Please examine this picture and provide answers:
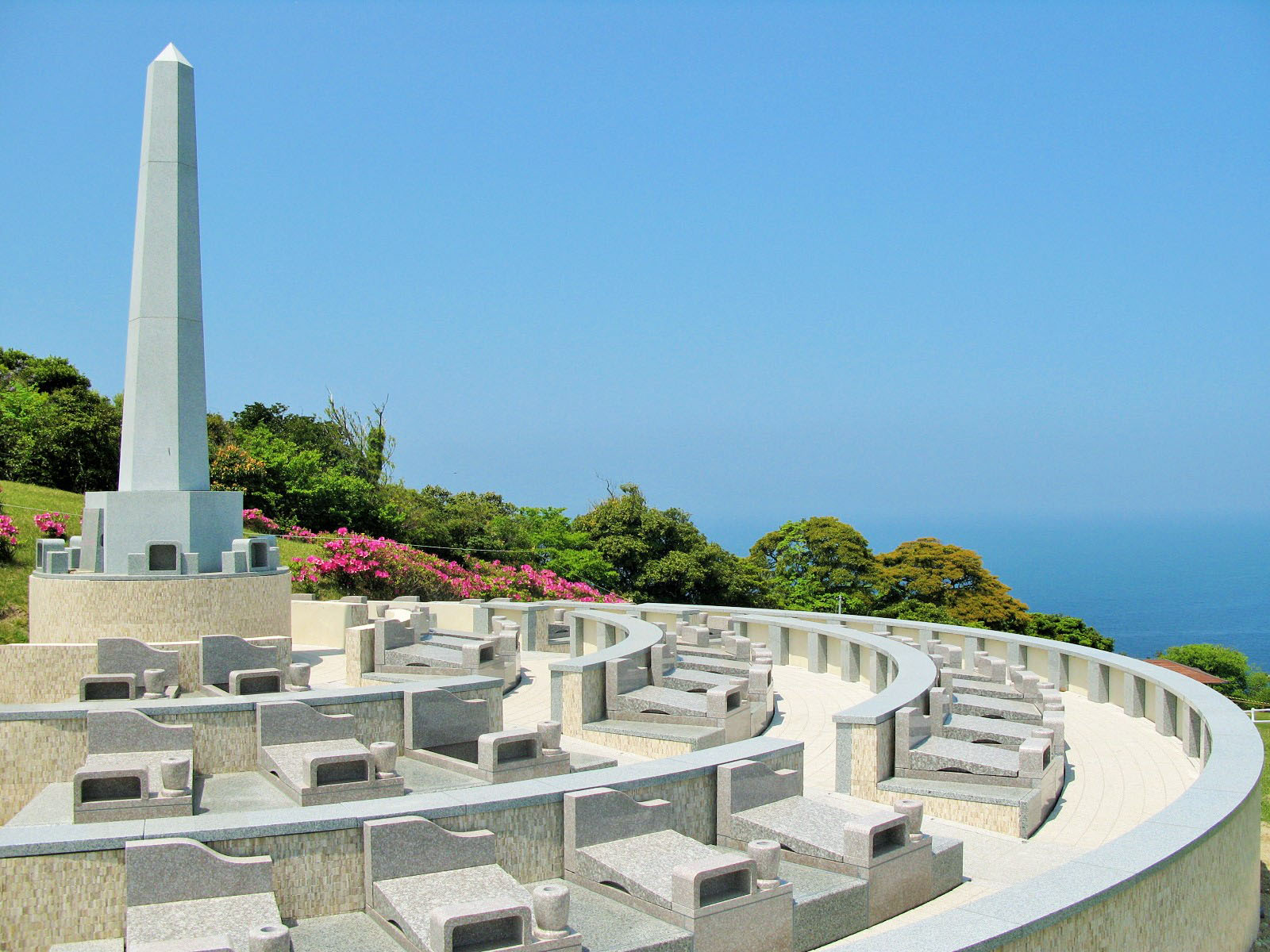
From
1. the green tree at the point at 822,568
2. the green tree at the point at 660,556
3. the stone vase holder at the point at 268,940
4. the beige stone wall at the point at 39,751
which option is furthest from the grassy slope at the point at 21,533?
the green tree at the point at 822,568

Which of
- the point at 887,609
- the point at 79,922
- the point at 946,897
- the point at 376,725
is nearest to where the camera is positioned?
the point at 79,922

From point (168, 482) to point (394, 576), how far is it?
9733 mm

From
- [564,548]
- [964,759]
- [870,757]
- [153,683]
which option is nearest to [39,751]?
[153,683]

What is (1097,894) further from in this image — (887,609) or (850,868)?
(887,609)

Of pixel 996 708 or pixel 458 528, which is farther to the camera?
pixel 458 528

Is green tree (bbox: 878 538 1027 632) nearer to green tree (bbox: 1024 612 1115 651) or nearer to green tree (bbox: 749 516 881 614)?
green tree (bbox: 749 516 881 614)

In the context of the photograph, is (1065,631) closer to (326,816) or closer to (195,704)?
(195,704)

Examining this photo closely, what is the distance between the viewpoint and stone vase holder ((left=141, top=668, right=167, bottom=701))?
507 inches

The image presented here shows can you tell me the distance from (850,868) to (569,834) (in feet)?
7.31

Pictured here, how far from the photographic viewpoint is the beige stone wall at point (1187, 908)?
604 centimetres

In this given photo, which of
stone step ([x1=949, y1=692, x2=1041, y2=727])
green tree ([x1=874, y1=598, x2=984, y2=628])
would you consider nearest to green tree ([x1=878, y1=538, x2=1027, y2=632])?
green tree ([x1=874, y1=598, x2=984, y2=628])

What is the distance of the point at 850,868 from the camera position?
7797 millimetres

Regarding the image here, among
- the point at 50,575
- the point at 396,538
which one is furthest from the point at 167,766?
the point at 396,538

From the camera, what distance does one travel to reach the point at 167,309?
17.7m
